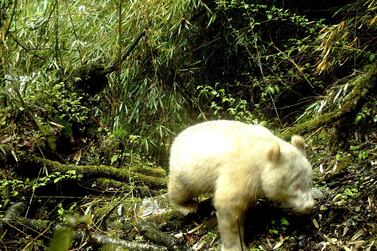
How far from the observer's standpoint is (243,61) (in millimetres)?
7766

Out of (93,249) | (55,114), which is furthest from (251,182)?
(55,114)

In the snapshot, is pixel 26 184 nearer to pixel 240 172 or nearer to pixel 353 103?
pixel 240 172

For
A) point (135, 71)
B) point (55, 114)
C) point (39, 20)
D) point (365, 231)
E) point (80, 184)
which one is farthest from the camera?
point (135, 71)

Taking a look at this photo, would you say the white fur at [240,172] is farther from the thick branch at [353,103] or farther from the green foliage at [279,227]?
the thick branch at [353,103]

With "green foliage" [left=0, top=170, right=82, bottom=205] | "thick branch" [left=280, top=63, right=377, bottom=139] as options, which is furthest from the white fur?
"green foliage" [left=0, top=170, right=82, bottom=205]

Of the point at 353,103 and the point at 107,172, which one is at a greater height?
the point at 353,103

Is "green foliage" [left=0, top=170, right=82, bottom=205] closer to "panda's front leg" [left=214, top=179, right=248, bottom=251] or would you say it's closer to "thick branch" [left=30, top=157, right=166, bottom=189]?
"thick branch" [left=30, top=157, right=166, bottom=189]

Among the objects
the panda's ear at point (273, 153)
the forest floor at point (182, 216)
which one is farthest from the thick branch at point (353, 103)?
the panda's ear at point (273, 153)

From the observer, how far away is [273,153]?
3.34 metres

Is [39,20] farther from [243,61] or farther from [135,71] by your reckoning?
[243,61]

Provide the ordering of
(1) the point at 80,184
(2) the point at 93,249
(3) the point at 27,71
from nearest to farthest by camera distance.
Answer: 1. (2) the point at 93,249
2. (1) the point at 80,184
3. (3) the point at 27,71

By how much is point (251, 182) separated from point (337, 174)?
3.23 ft

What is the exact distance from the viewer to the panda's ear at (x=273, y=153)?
3326 mm

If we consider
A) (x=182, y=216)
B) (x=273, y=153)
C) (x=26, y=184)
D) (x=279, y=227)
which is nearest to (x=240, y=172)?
(x=273, y=153)
